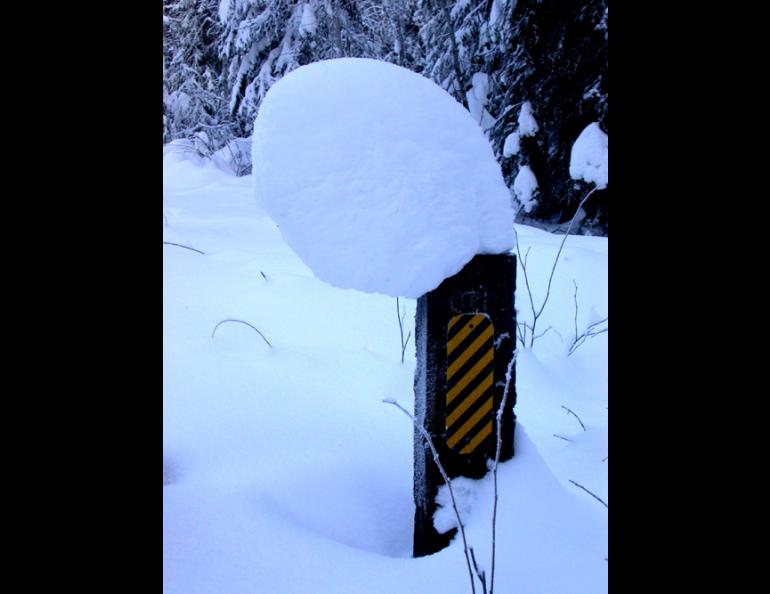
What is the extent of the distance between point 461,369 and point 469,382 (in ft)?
0.20

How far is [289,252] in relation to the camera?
5852 millimetres

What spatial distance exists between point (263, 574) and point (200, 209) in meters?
6.79

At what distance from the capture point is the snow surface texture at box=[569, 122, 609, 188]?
7090 mm

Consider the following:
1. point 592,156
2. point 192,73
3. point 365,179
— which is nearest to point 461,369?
point 365,179

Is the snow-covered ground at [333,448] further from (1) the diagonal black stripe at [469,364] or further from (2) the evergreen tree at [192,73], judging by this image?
(2) the evergreen tree at [192,73]

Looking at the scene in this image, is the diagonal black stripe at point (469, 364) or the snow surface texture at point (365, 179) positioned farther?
the diagonal black stripe at point (469, 364)

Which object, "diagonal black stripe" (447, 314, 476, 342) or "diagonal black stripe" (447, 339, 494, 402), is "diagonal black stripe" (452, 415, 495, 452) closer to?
"diagonal black stripe" (447, 339, 494, 402)

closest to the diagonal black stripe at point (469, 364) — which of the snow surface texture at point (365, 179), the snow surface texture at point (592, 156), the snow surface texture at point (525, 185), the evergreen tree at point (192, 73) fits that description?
the snow surface texture at point (365, 179)

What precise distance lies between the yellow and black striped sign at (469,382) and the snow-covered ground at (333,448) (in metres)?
0.19

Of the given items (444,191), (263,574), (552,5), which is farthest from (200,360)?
(552,5)

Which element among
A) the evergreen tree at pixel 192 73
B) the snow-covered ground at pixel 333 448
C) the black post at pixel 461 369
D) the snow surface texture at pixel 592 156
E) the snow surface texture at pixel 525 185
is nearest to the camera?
the snow-covered ground at pixel 333 448

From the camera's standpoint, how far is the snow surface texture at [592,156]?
7090 mm

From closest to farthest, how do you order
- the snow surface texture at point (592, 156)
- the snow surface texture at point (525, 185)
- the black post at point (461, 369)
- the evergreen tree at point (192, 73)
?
1. the black post at point (461, 369)
2. the snow surface texture at point (592, 156)
3. the snow surface texture at point (525, 185)
4. the evergreen tree at point (192, 73)

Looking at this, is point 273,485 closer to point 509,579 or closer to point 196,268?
point 509,579
